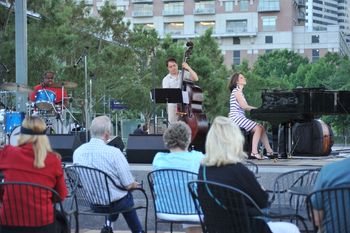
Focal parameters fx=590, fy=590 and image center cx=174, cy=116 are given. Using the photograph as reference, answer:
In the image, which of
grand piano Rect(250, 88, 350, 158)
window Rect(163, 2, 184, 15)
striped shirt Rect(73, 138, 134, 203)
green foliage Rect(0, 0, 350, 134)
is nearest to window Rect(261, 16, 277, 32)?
window Rect(163, 2, 184, 15)

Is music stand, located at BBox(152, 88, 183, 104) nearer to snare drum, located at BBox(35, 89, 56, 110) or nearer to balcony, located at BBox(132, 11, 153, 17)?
snare drum, located at BBox(35, 89, 56, 110)

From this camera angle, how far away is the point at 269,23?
303 feet

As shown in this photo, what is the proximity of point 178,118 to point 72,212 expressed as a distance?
5162 millimetres

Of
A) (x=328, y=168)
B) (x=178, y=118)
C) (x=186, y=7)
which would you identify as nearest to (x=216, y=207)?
(x=328, y=168)

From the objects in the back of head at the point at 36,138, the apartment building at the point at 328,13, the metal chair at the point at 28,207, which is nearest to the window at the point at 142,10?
the apartment building at the point at 328,13

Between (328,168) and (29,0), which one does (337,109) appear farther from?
(29,0)

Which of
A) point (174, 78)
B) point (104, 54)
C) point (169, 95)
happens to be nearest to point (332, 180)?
point (169, 95)

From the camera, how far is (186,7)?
93562 mm

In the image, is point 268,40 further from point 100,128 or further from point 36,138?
point 36,138

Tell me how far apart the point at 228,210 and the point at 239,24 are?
90.8m

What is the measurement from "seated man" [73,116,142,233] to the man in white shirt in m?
4.35

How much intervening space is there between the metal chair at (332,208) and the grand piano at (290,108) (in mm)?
6275

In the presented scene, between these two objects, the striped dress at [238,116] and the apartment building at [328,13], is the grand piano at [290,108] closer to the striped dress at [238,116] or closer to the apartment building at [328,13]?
the striped dress at [238,116]

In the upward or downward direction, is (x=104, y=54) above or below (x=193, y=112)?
above
